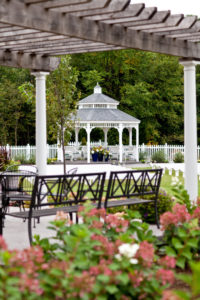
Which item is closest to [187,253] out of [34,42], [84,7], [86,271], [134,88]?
[86,271]

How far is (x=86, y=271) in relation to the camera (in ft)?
12.5

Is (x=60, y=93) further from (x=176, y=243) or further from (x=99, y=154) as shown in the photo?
(x=99, y=154)

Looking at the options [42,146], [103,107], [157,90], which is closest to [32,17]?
[42,146]

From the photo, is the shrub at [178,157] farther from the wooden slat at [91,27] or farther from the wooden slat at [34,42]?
the wooden slat at [34,42]

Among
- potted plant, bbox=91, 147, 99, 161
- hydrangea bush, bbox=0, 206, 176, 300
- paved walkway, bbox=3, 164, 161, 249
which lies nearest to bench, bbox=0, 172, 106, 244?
paved walkway, bbox=3, 164, 161, 249

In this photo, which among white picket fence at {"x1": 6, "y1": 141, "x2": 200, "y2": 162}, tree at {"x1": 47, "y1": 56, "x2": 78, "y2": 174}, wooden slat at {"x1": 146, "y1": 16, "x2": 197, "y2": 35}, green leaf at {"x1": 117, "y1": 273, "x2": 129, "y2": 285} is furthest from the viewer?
white picket fence at {"x1": 6, "y1": 141, "x2": 200, "y2": 162}

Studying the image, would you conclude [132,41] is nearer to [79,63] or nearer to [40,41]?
[40,41]

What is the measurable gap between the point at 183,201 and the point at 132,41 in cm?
244

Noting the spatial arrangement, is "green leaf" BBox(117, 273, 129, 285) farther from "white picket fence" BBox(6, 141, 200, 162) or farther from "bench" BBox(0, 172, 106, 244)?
"white picket fence" BBox(6, 141, 200, 162)

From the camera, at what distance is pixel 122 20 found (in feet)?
21.8

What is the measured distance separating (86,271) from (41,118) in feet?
21.1

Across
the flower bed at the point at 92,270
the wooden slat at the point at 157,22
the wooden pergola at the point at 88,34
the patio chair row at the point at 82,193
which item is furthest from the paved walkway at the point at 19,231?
the wooden slat at the point at 157,22

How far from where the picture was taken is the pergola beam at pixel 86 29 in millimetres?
5367

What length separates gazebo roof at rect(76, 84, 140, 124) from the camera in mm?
28266
